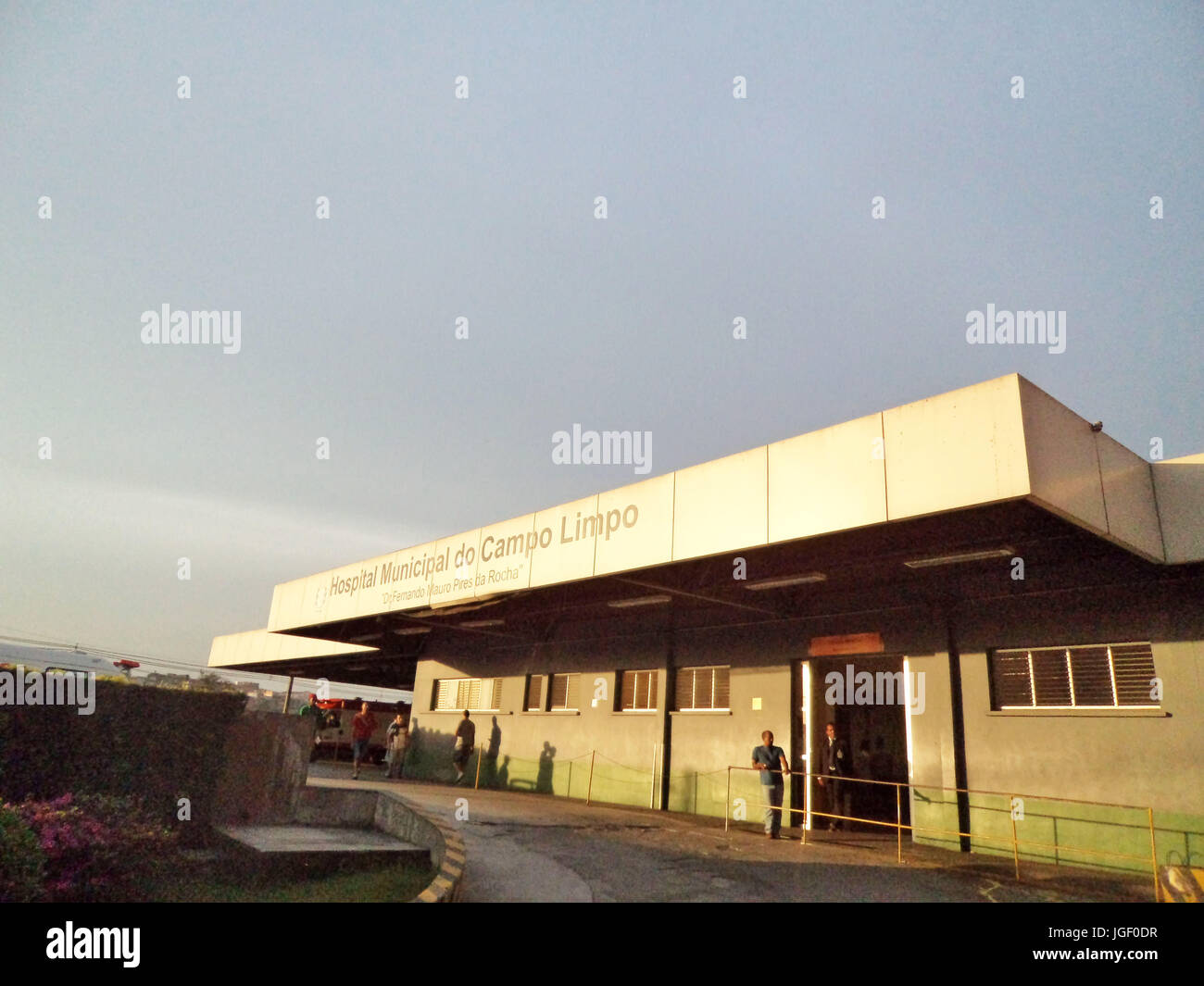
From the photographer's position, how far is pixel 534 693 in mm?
21891

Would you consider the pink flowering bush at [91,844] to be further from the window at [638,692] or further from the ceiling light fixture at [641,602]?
the window at [638,692]

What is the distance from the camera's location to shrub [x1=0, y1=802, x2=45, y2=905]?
23.2ft

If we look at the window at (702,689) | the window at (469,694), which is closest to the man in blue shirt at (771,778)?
the window at (702,689)

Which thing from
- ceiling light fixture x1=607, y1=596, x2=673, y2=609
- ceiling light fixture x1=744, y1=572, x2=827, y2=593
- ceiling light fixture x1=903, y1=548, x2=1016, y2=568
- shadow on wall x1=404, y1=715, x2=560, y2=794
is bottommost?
shadow on wall x1=404, y1=715, x2=560, y2=794

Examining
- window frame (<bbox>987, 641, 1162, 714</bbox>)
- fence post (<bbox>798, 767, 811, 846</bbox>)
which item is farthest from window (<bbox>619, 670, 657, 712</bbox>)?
window frame (<bbox>987, 641, 1162, 714</bbox>)

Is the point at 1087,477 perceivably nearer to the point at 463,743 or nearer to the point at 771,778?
the point at 771,778

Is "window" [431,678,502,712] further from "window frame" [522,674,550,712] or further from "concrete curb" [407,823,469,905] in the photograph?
"concrete curb" [407,823,469,905]

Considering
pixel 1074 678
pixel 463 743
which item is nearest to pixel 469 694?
pixel 463 743

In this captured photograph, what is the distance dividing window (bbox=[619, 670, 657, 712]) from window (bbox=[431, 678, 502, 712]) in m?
5.67

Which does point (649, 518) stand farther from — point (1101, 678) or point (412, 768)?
point (412, 768)

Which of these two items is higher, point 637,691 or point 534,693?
point 637,691

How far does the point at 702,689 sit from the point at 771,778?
4.04 metres
